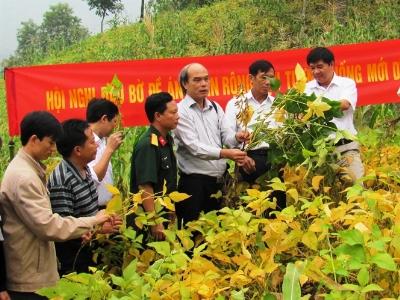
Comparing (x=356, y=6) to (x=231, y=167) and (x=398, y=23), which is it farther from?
(x=231, y=167)

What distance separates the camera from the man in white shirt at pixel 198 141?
2869 millimetres

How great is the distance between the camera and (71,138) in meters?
2.28

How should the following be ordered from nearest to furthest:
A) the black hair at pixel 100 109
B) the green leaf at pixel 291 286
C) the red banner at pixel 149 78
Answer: the green leaf at pixel 291 286
the black hair at pixel 100 109
the red banner at pixel 149 78

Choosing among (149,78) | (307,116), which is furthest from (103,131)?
(149,78)

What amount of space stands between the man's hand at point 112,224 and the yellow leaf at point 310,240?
744 millimetres

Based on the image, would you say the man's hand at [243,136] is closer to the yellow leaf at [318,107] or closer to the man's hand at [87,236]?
the yellow leaf at [318,107]

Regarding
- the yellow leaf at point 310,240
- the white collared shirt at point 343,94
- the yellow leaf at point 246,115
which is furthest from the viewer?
the white collared shirt at point 343,94

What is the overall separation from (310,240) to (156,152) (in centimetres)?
128

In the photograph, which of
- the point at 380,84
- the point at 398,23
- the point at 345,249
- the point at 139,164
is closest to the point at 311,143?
the point at 139,164

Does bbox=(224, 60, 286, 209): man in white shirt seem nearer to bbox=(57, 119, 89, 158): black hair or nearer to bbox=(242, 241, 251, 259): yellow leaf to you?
bbox=(57, 119, 89, 158): black hair

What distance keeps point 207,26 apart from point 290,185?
9104 mm

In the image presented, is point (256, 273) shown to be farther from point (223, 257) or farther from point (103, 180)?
point (103, 180)

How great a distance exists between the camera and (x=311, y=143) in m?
2.33

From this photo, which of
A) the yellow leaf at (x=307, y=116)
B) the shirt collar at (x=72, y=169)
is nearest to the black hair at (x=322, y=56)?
the yellow leaf at (x=307, y=116)
